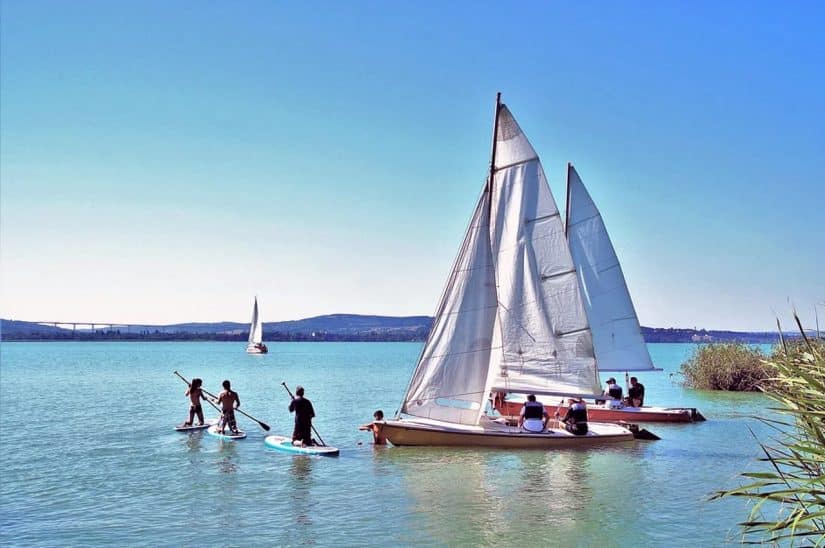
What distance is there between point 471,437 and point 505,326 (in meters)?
3.87

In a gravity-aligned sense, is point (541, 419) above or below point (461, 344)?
below

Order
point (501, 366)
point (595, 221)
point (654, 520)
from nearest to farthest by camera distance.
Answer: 1. point (654, 520)
2. point (501, 366)
3. point (595, 221)

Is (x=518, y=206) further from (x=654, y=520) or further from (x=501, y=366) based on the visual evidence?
(x=654, y=520)

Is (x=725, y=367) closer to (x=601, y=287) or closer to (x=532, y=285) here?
(x=601, y=287)

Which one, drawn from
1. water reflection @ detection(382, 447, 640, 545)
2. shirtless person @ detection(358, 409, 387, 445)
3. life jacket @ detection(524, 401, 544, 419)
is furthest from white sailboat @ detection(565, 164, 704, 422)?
shirtless person @ detection(358, 409, 387, 445)

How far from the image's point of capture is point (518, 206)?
24.0 m

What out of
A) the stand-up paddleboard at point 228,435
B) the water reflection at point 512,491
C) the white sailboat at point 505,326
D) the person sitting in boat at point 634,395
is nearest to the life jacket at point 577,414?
the white sailboat at point 505,326

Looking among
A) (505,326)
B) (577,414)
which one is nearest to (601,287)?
(505,326)

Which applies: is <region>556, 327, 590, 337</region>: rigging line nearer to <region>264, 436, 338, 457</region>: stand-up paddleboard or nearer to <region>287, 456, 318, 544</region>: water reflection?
<region>264, 436, 338, 457</region>: stand-up paddleboard

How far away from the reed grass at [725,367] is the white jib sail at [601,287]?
14.3 meters

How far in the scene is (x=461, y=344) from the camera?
879 inches

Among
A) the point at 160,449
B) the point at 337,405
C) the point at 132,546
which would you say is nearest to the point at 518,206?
the point at 160,449

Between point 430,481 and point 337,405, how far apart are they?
905 inches

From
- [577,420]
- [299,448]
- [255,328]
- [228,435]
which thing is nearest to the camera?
[299,448]
